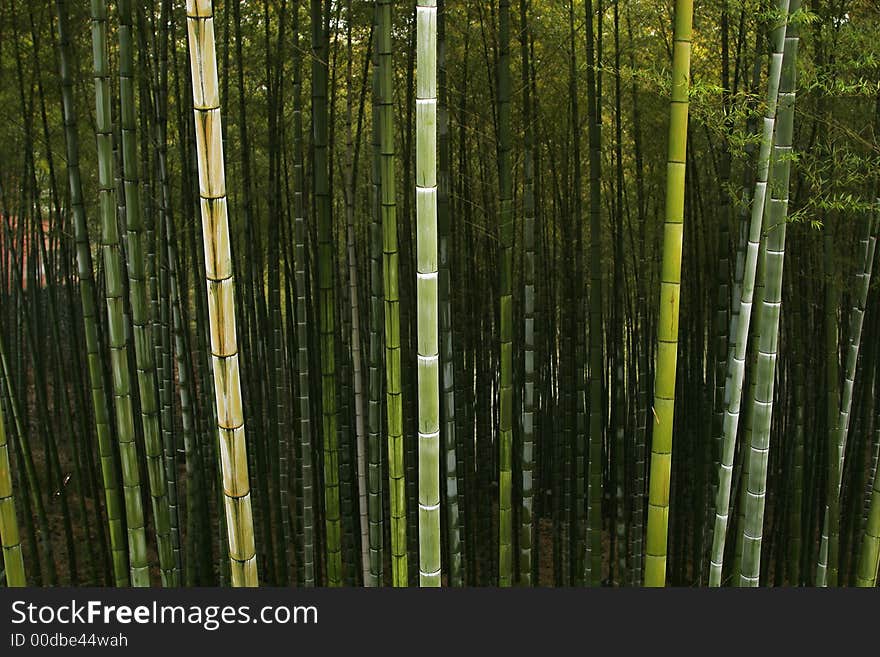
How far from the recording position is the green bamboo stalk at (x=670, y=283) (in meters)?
1.81

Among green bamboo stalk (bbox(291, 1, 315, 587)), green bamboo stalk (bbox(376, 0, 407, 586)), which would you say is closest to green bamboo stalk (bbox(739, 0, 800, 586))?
green bamboo stalk (bbox(376, 0, 407, 586))

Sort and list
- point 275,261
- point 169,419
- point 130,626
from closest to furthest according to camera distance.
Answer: point 130,626
point 169,419
point 275,261

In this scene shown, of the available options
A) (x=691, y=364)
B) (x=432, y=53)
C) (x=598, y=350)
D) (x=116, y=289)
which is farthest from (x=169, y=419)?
(x=691, y=364)

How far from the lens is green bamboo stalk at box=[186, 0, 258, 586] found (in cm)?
151

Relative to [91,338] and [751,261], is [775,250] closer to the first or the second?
[751,261]

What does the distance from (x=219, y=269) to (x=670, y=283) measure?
104 cm

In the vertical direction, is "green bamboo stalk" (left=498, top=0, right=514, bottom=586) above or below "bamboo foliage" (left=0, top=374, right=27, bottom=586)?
above

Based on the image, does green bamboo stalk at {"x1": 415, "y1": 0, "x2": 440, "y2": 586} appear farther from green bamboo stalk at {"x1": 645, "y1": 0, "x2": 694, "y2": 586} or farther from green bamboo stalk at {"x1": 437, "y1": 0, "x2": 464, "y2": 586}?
green bamboo stalk at {"x1": 437, "y1": 0, "x2": 464, "y2": 586}

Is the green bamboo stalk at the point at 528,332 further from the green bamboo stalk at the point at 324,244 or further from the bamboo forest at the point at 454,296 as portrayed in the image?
the green bamboo stalk at the point at 324,244

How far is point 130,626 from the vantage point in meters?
2.01

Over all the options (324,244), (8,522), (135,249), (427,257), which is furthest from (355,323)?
(427,257)

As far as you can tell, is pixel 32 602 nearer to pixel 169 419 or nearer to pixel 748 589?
pixel 169 419

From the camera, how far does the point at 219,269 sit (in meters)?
1.61

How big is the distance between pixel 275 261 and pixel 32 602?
7.32 ft
